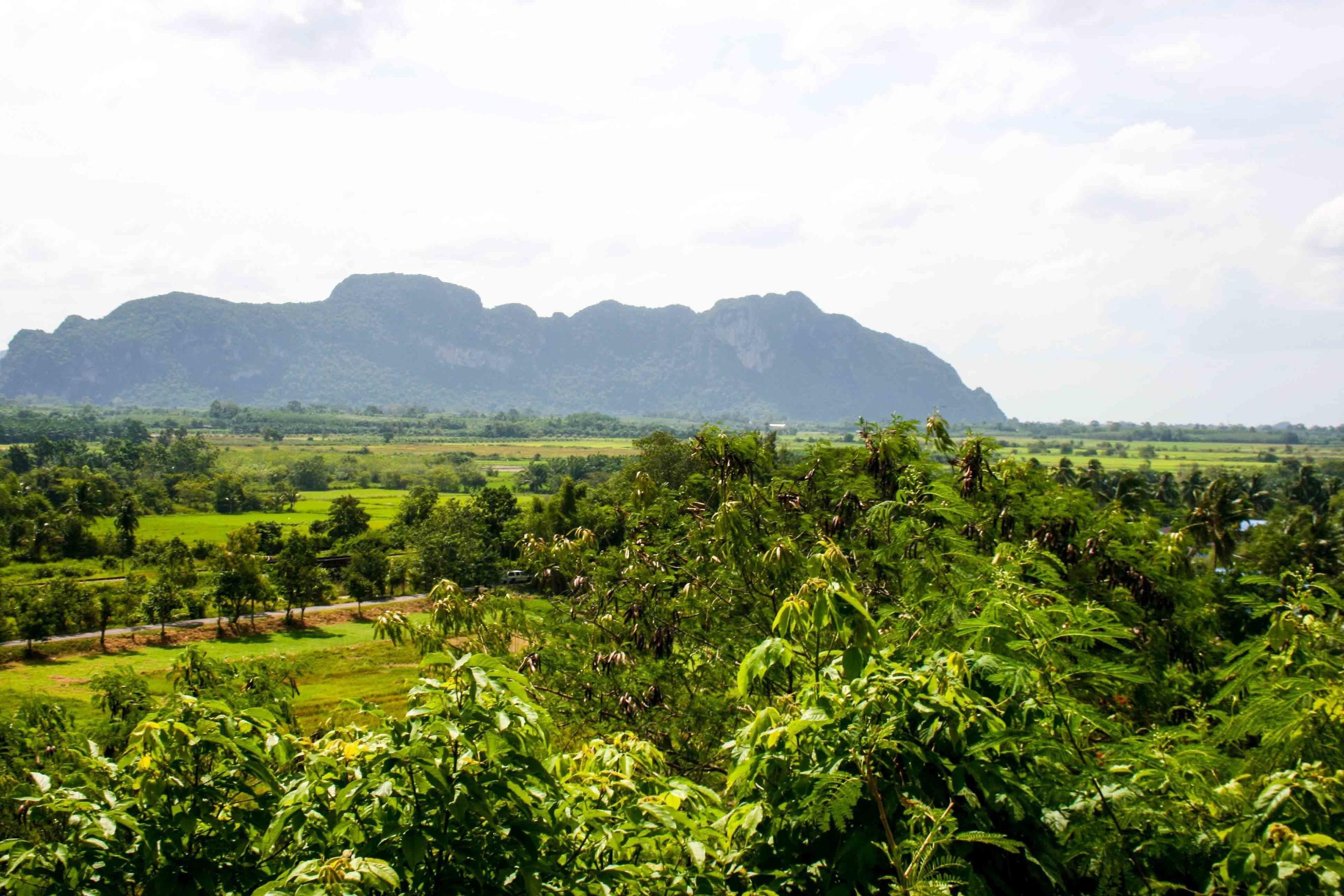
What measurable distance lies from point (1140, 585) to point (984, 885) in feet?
28.8

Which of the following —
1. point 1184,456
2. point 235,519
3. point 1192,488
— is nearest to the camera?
point 1192,488

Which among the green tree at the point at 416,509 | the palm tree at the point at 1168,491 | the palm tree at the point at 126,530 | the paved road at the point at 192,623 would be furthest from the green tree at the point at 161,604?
the palm tree at the point at 1168,491

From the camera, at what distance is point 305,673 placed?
95.2 feet

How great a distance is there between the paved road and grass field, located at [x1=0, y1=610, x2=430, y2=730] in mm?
2701

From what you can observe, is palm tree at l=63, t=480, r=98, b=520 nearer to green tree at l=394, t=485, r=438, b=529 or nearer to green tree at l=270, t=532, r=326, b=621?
green tree at l=394, t=485, r=438, b=529

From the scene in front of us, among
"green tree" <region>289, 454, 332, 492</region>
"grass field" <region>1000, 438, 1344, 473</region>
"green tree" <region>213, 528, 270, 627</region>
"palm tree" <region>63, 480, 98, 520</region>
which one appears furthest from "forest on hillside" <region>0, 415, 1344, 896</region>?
"green tree" <region>289, 454, 332, 492</region>

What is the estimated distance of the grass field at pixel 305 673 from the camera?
1318 inches

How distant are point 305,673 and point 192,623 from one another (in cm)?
2643

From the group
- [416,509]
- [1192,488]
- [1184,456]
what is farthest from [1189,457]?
[416,509]

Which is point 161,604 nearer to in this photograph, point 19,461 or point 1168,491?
point 1168,491

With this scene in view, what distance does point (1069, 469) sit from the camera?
4356 centimetres

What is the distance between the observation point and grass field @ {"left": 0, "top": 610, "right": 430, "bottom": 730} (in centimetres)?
3347

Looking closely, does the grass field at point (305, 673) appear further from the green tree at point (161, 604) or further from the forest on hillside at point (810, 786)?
the forest on hillside at point (810, 786)

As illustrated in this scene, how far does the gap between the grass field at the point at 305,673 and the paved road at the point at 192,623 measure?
2701 millimetres
